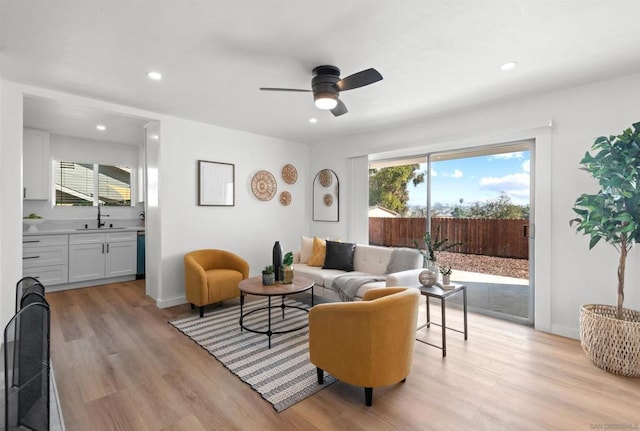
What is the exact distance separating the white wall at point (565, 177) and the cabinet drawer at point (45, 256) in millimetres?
6031

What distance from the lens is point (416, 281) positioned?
10.8ft

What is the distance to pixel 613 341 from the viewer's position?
2.37m

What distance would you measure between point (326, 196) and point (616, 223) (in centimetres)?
371

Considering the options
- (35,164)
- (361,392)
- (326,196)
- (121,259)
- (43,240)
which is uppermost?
(35,164)

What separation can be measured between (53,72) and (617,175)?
4.77m

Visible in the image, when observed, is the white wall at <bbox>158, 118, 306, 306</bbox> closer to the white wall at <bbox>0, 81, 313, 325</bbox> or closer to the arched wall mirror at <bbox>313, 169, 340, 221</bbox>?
the white wall at <bbox>0, 81, 313, 325</bbox>

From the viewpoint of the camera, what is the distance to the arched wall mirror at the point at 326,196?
521cm

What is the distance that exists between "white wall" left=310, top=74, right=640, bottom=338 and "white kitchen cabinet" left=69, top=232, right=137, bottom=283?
5.63 m

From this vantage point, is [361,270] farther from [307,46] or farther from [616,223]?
[307,46]

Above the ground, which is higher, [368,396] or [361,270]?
[361,270]

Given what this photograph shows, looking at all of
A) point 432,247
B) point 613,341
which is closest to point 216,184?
point 432,247

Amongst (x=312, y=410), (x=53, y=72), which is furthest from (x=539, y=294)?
(x=53, y=72)

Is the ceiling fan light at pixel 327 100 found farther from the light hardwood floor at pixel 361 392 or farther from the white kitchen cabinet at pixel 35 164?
the white kitchen cabinet at pixel 35 164

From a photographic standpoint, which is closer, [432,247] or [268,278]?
[268,278]
